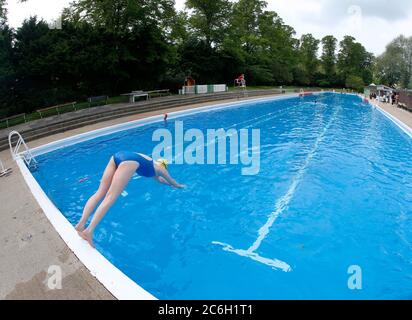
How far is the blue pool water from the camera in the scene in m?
5.36

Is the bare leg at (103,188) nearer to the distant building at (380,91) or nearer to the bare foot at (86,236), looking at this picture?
the bare foot at (86,236)

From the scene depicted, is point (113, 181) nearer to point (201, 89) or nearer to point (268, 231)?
point (268, 231)

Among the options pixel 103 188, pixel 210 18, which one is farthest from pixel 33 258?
pixel 210 18

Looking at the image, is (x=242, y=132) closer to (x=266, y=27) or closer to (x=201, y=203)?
(x=201, y=203)

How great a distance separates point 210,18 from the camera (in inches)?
1598

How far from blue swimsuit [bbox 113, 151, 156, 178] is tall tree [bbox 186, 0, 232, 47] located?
1500 inches

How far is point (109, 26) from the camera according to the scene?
25109 millimetres

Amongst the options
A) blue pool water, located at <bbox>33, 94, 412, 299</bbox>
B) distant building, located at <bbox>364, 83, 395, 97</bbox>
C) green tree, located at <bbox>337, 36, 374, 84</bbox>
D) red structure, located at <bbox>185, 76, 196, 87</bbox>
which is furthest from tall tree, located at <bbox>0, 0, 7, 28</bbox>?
green tree, located at <bbox>337, 36, 374, 84</bbox>

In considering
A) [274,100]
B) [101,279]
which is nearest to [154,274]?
[101,279]

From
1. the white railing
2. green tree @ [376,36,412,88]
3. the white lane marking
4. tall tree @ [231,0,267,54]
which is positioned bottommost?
the white lane marking

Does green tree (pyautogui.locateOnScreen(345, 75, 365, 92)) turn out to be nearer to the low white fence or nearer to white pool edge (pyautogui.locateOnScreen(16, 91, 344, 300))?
the low white fence

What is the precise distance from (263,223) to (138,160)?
383 centimetres

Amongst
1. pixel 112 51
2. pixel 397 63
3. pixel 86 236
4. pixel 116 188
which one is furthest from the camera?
pixel 397 63

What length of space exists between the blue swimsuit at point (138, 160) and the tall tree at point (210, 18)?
38.1 m
